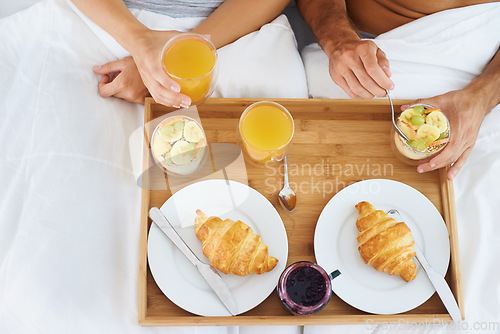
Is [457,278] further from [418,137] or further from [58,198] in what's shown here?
[58,198]

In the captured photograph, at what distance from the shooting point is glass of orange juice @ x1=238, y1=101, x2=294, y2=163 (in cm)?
97

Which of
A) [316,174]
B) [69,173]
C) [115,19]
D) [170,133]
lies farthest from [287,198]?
[115,19]

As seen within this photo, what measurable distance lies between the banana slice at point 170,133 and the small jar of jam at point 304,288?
1.33ft

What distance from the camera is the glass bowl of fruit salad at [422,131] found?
100 centimetres

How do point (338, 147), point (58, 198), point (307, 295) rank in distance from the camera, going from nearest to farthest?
1. point (307, 295)
2. point (58, 198)
3. point (338, 147)

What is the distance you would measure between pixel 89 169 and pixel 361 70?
744mm

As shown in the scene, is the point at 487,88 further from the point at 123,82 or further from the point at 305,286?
the point at 123,82

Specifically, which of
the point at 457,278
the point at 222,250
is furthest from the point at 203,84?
the point at 457,278

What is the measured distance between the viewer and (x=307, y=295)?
88cm

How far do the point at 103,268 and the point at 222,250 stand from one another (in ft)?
0.97

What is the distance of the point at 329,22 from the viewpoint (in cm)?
126

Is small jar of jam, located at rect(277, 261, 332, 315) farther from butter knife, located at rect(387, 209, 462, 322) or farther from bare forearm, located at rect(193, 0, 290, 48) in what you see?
bare forearm, located at rect(193, 0, 290, 48)

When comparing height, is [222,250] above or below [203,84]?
below

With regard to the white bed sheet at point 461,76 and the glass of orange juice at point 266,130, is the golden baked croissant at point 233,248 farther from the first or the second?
the white bed sheet at point 461,76
